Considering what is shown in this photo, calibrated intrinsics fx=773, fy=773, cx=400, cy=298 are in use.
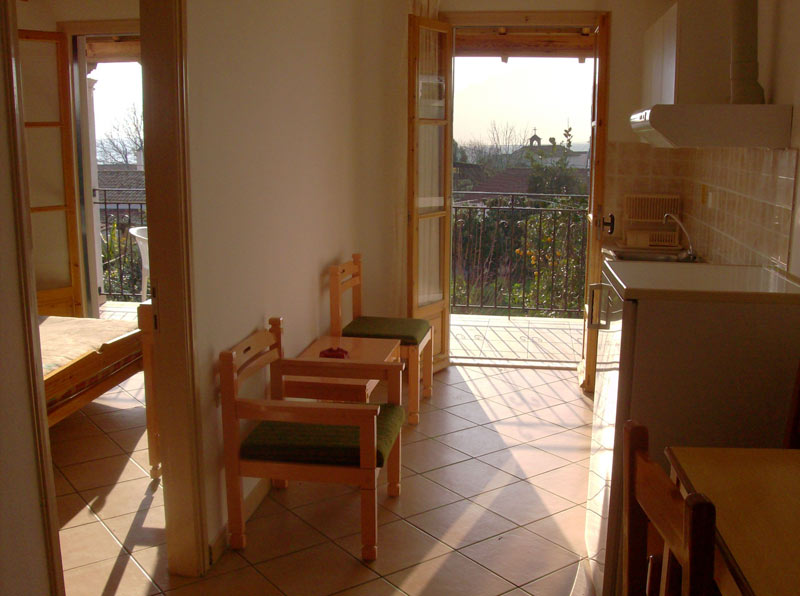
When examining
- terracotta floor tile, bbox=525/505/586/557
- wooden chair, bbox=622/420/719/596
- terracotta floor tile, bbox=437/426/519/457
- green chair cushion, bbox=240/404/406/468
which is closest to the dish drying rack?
terracotta floor tile, bbox=437/426/519/457

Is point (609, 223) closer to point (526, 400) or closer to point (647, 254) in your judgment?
point (647, 254)

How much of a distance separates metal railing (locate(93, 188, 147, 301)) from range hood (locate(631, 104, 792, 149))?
5421 millimetres

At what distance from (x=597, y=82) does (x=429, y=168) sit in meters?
1.16

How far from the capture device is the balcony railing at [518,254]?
720cm

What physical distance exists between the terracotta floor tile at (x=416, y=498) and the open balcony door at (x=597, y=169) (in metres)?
1.70

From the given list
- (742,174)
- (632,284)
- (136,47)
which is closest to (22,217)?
(632,284)

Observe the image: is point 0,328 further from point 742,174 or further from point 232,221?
point 742,174

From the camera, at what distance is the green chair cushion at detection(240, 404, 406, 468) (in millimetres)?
2803

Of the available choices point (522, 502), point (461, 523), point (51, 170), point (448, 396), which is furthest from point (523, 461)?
point (51, 170)

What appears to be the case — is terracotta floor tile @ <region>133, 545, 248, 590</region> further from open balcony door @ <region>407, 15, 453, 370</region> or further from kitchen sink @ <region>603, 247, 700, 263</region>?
kitchen sink @ <region>603, 247, 700, 263</region>

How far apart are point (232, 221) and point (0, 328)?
1324 mm

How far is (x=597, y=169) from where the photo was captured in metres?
4.84

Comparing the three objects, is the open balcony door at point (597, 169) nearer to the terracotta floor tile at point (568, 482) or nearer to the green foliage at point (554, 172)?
the terracotta floor tile at point (568, 482)

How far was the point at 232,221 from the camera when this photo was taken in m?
2.93
